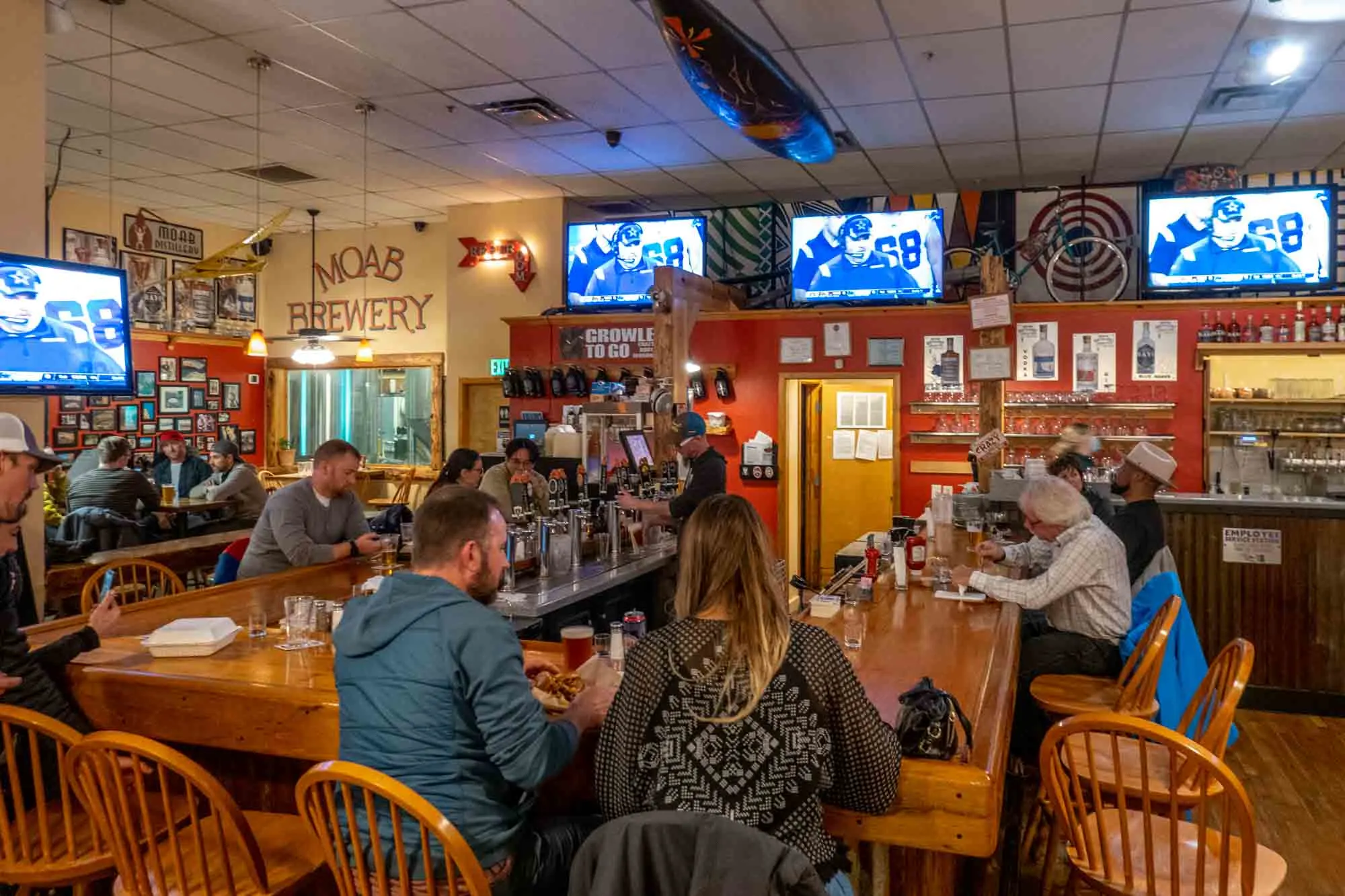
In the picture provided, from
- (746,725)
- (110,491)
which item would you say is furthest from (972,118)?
(110,491)

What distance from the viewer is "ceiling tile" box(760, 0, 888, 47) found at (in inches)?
205

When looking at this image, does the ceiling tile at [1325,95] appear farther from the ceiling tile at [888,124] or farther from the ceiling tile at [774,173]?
the ceiling tile at [774,173]

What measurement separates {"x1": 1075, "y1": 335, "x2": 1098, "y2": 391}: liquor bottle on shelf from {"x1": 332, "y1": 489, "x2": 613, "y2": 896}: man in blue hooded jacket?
7.23 meters

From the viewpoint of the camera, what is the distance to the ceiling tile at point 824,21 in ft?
17.1

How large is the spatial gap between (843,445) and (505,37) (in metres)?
5.58

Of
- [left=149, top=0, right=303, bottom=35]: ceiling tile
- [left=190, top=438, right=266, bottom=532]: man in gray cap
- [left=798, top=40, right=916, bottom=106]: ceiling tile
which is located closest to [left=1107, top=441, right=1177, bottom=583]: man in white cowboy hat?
[left=798, top=40, right=916, bottom=106]: ceiling tile

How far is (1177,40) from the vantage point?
5.62m

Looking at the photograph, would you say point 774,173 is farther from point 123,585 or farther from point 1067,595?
point 123,585

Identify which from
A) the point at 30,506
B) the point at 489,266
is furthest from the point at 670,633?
the point at 489,266

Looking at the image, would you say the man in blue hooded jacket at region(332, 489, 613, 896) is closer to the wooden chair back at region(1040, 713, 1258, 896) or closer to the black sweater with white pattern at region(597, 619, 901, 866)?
the black sweater with white pattern at region(597, 619, 901, 866)

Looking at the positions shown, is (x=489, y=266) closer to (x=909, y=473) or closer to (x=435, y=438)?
(x=435, y=438)

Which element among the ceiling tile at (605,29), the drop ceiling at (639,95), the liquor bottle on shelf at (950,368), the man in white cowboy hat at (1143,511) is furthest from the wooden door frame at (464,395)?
the man in white cowboy hat at (1143,511)

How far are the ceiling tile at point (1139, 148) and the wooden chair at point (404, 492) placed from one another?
780 cm

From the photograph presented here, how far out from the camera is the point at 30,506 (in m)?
4.71
